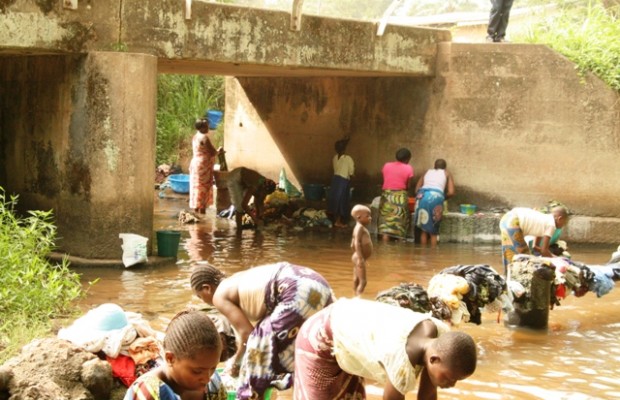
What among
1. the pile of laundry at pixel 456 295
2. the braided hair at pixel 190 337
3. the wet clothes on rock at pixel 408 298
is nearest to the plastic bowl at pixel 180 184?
the pile of laundry at pixel 456 295

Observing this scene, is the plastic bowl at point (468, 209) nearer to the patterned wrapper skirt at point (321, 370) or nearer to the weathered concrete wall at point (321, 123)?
the weathered concrete wall at point (321, 123)

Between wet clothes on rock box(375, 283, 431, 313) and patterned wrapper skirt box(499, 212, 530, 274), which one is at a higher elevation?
patterned wrapper skirt box(499, 212, 530, 274)

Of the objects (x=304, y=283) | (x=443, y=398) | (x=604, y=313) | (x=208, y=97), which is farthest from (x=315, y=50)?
(x=208, y=97)

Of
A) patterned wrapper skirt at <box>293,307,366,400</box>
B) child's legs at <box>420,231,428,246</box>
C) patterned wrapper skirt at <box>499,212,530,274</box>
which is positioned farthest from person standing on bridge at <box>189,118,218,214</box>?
patterned wrapper skirt at <box>293,307,366,400</box>

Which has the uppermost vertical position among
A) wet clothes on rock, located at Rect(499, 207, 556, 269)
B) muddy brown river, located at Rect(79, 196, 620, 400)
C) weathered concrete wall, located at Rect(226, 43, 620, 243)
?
weathered concrete wall, located at Rect(226, 43, 620, 243)

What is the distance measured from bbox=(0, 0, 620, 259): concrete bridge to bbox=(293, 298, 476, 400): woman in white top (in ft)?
20.0

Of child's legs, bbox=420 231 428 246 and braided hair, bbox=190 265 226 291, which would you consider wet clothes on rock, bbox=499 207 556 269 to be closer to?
child's legs, bbox=420 231 428 246

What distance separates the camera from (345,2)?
28.0m

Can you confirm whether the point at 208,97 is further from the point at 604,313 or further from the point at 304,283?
the point at 304,283

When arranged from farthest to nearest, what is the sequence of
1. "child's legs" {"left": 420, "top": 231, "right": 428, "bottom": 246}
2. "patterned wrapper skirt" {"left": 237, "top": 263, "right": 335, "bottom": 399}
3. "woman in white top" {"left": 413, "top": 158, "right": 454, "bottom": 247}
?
1. "child's legs" {"left": 420, "top": 231, "right": 428, "bottom": 246}
2. "woman in white top" {"left": 413, "top": 158, "right": 454, "bottom": 247}
3. "patterned wrapper skirt" {"left": 237, "top": 263, "right": 335, "bottom": 399}

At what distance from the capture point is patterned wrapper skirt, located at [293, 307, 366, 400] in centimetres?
418

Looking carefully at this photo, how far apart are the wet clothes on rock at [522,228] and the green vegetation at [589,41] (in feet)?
15.8

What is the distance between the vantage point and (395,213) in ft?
43.5

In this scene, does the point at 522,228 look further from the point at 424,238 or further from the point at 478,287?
the point at 424,238
